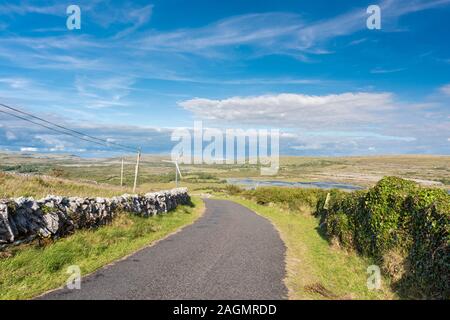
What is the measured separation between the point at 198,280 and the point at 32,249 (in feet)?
17.7

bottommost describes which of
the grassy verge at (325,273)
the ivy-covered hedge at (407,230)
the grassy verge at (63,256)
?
the grassy verge at (325,273)

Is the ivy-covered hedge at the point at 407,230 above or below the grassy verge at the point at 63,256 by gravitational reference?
above

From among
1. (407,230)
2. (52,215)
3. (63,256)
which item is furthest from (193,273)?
(407,230)

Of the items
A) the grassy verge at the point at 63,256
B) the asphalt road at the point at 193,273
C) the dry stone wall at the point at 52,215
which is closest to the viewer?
the asphalt road at the point at 193,273

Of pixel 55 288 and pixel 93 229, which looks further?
pixel 93 229

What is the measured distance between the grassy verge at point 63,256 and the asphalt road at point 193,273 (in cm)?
62

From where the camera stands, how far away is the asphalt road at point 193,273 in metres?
8.10

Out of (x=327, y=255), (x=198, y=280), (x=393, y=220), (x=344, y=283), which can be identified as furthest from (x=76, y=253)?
(x=393, y=220)

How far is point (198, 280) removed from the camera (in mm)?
9203

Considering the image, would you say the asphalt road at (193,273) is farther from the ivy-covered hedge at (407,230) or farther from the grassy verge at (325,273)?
the ivy-covered hedge at (407,230)

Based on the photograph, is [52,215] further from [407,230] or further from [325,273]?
[407,230]

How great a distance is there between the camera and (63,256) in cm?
1076

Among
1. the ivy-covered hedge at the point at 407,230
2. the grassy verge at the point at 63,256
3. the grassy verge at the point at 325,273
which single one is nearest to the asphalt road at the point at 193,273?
the grassy verge at the point at 325,273
